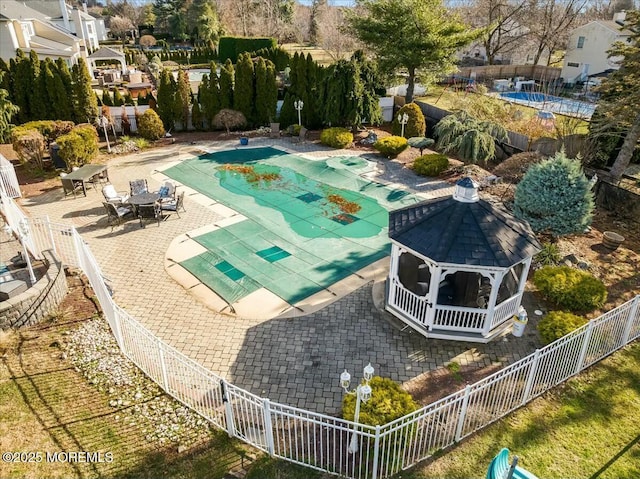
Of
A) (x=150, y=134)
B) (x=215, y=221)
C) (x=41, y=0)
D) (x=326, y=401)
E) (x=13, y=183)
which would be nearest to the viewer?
(x=326, y=401)

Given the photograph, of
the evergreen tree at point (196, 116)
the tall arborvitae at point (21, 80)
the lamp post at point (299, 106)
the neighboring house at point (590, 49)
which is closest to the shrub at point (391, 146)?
the lamp post at point (299, 106)

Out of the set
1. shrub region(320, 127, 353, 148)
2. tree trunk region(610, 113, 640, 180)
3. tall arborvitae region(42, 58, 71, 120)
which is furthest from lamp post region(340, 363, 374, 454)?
tall arborvitae region(42, 58, 71, 120)

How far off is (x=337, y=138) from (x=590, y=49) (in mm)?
31219

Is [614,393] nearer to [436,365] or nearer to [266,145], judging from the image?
[436,365]

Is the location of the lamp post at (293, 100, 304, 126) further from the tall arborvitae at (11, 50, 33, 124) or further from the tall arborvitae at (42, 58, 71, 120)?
the tall arborvitae at (11, 50, 33, 124)

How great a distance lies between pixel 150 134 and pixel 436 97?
80.1ft

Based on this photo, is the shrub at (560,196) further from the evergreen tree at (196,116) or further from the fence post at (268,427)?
the evergreen tree at (196,116)

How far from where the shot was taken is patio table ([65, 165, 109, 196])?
55.7 feet

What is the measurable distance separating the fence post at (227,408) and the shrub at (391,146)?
1752 cm

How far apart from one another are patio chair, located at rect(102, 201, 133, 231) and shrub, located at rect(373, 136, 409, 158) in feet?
41.7

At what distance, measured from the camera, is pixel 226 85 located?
86.4ft

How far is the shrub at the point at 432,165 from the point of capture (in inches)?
780

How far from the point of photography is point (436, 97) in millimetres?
37000

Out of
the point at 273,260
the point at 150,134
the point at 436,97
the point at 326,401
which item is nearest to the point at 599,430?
the point at 326,401
